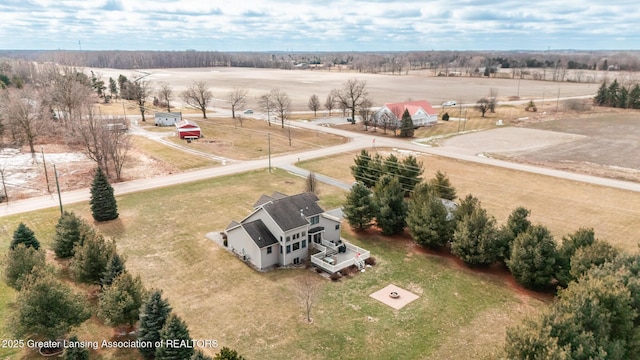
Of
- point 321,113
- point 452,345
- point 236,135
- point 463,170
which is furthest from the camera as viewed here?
point 321,113

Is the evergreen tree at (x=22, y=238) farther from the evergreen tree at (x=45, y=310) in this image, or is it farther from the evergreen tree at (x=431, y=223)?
the evergreen tree at (x=431, y=223)

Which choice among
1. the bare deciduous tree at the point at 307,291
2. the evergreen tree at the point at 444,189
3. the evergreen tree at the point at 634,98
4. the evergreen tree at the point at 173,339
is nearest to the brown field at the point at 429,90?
the evergreen tree at the point at 634,98

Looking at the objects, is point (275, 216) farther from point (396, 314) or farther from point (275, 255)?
point (396, 314)

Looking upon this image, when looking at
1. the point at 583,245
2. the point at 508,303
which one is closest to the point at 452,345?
the point at 508,303

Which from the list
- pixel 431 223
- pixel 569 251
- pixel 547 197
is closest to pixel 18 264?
pixel 431 223

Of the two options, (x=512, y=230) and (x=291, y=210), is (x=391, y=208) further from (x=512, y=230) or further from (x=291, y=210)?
(x=512, y=230)

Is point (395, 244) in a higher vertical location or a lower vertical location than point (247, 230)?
lower
